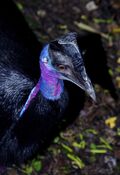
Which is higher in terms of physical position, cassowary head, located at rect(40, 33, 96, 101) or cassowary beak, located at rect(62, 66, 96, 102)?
cassowary head, located at rect(40, 33, 96, 101)

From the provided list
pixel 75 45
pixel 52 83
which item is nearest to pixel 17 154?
pixel 52 83

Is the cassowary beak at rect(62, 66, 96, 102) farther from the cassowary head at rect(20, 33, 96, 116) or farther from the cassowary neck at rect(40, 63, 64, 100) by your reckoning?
the cassowary neck at rect(40, 63, 64, 100)

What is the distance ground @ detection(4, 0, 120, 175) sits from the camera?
3.65m

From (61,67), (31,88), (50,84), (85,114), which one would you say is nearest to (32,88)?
(31,88)

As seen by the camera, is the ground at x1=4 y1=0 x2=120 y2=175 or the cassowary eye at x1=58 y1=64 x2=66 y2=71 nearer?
the cassowary eye at x1=58 y1=64 x2=66 y2=71

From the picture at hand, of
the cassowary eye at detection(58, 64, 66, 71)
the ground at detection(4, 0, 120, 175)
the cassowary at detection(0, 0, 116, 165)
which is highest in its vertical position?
the cassowary eye at detection(58, 64, 66, 71)

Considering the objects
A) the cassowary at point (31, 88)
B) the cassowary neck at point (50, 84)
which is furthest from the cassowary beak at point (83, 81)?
the cassowary neck at point (50, 84)

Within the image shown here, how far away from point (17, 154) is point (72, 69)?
0.73m

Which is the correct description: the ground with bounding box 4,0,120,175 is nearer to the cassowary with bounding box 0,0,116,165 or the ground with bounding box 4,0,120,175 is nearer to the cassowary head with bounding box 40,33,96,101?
the cassowary with bounding box 0,0,116,165

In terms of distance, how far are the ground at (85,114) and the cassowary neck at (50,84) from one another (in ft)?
2.74

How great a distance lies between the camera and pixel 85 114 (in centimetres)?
394

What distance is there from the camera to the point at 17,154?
10.4ft

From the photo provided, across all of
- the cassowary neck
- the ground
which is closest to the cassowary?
the cassowary neck

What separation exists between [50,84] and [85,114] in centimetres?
112
